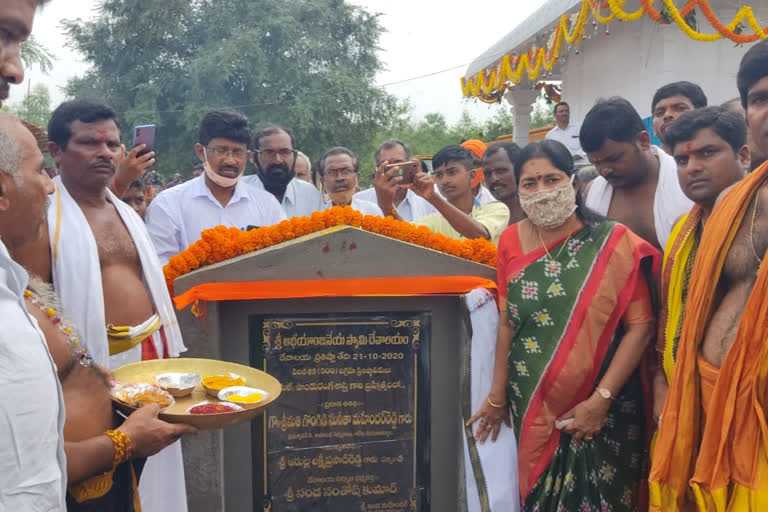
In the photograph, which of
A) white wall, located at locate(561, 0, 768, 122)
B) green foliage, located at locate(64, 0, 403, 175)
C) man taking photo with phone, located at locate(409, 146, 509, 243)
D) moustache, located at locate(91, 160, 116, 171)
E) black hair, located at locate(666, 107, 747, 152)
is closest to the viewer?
black hair, located at locate(666, 107, 747, 152)

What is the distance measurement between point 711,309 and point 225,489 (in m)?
2.44

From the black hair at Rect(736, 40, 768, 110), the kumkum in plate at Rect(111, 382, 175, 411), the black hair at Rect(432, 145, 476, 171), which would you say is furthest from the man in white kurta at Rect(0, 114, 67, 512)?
the black hair at Rect(432, 145, 476, 171)

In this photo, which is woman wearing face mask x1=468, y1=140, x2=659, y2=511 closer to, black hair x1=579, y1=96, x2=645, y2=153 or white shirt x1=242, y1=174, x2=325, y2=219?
black hair x1=579, y1=96, x2=645, y2=153

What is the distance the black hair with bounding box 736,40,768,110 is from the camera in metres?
2.24

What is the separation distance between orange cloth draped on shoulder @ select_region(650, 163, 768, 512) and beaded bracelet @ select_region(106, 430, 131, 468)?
1914 millimetres

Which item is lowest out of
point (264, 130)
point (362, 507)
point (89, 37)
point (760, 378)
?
point (362, 507)

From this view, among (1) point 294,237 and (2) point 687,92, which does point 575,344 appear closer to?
(1) point 294,237

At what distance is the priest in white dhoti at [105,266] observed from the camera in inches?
108

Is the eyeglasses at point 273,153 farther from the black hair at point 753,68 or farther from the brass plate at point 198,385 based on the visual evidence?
the black hair at point 753,68

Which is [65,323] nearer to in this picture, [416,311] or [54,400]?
[54,400]

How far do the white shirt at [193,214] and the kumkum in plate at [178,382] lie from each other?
1.73 metres

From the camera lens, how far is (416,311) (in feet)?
10.7

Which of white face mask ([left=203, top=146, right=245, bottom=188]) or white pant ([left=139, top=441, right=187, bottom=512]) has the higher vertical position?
white face mask ([left=203, top=146, right=245, bottom=188])

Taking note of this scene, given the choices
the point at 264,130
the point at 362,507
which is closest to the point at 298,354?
the point at 362,507
